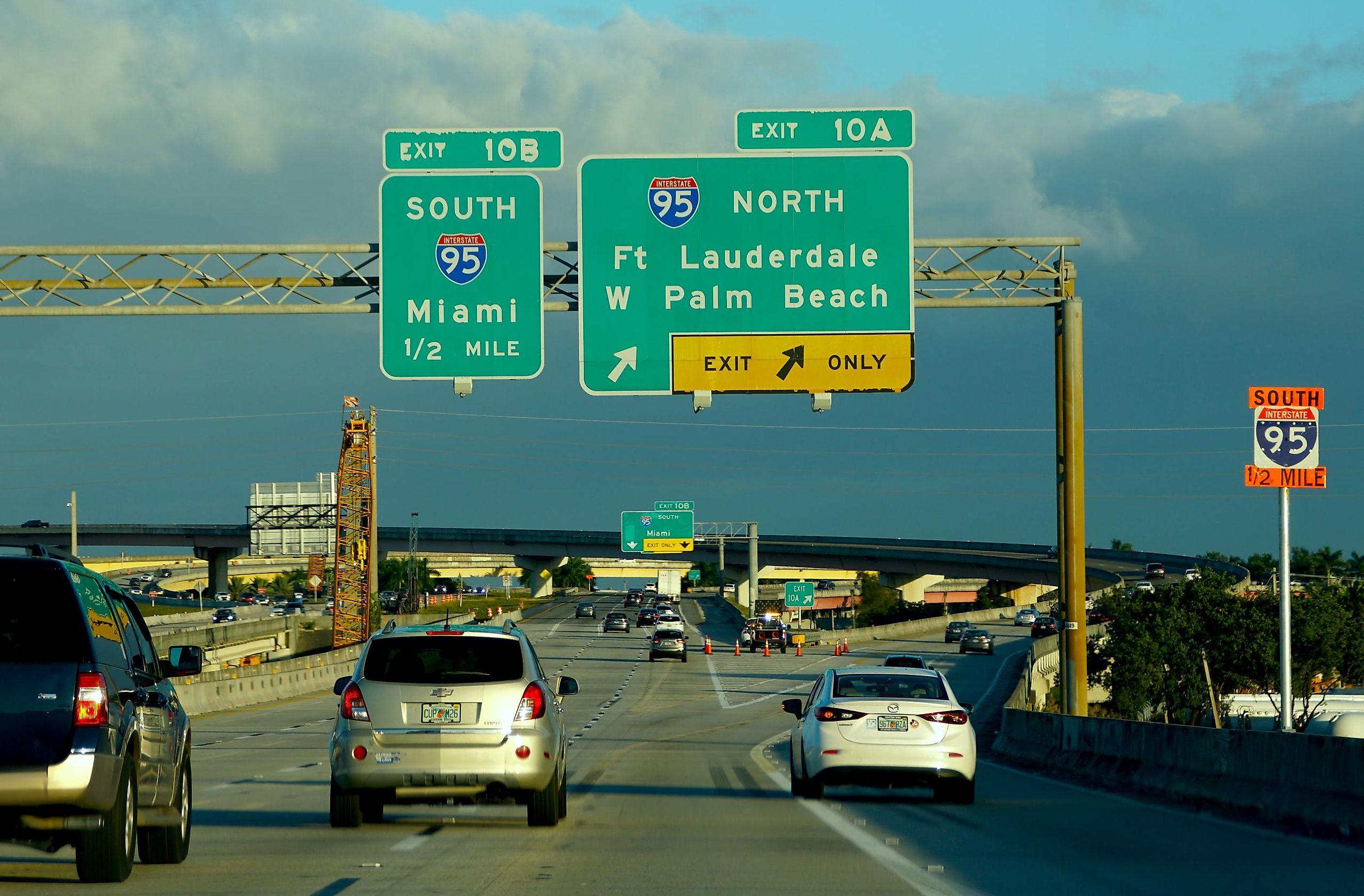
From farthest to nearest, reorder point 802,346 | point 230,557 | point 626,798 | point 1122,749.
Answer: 1. point 230,557
2. point 802,346
3. point 1122,749
4. point 626,798

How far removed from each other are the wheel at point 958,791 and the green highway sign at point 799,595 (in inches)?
3034

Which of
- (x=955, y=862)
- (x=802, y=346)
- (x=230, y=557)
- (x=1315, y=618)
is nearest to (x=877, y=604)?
(x=230, y=557)

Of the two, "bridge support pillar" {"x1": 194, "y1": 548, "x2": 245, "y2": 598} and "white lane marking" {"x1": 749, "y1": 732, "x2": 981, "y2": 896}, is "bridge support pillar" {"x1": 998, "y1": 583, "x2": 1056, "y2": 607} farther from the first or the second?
"white lane marking" {"x1": 749, "y1": 732, "x2": 981, "y2": 896}

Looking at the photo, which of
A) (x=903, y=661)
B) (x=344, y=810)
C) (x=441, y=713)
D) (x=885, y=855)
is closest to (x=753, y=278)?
(x=903, y=661)

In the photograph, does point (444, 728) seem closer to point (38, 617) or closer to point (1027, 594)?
point (38, 617)

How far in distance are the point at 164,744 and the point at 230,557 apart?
160 meters

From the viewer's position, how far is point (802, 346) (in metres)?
24.0

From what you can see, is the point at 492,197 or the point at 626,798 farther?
the point at 492,197

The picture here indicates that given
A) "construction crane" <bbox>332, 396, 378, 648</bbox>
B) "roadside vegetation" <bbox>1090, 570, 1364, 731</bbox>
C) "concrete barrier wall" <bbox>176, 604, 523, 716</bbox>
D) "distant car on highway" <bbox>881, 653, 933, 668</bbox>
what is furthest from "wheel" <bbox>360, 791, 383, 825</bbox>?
"construction crane" <bbox>332, 396, 378, 648</bbox>

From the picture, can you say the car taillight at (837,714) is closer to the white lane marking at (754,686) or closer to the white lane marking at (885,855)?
the white lane marking at (885,855)

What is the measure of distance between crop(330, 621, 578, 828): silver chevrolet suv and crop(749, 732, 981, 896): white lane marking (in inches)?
101

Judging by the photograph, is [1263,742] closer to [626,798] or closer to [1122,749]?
[1122,749]

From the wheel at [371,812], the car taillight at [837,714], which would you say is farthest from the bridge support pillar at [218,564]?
the wheel at [371,812]

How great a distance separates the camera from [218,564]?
16175cm
